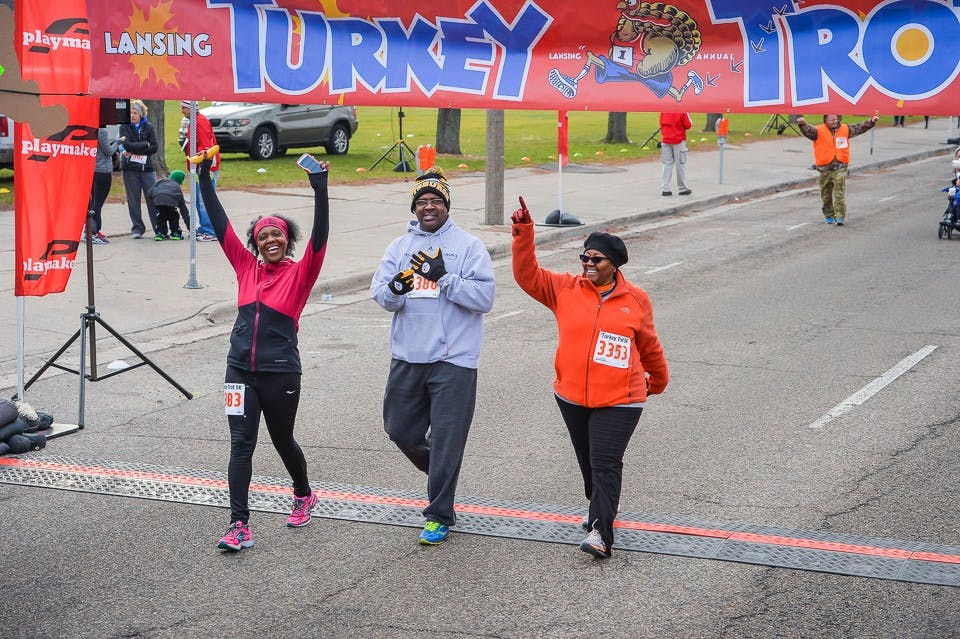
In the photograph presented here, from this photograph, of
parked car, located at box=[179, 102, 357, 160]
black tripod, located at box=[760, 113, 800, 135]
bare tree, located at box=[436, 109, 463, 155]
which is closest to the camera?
parked car, located at box=[179, 102, 357, 160]

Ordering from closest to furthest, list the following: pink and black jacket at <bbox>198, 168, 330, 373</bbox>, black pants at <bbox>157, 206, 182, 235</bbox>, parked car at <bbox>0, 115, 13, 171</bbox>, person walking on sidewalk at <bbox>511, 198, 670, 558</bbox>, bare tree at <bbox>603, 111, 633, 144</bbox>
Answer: person walking on sidewalk at <bbox>511, 198, 670, 558</bbox> → pink and black jacket at <bbox>198, 168, 330, 373</bbox> → black pants at <bbox>157, 206, 182, 235</bbox> → parked car at <bbox>0, 115, 13, 171</bbox> → bare tree at <bbox>603, 111, 633, 144</bbox>

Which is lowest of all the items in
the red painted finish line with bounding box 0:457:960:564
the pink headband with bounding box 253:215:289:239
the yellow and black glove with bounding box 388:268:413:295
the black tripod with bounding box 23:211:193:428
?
the red painted finish line with bounding box 0:457:960:564

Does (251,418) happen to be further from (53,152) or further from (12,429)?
(53,152)

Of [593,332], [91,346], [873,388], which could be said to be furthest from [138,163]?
[593,332]

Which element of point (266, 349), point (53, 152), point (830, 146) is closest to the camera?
point (266, 349)

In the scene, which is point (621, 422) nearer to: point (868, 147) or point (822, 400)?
point (822, 400)

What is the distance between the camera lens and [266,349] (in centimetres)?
657

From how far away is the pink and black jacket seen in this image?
6.57 meters

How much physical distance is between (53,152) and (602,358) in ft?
14.8

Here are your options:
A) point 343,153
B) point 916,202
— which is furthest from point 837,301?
point 343,153

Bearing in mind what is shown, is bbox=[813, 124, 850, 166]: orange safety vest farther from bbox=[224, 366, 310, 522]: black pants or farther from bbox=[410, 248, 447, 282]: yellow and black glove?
bbox=[224, 366, 310, 522]: black pants

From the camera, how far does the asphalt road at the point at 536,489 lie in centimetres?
566

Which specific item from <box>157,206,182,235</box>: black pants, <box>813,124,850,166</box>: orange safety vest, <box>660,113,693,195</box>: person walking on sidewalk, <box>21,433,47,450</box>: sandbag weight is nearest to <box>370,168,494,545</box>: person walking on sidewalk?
<box>21,433,47,450</box>: sandbag weight

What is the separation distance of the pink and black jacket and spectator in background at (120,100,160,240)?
10.8 meters
